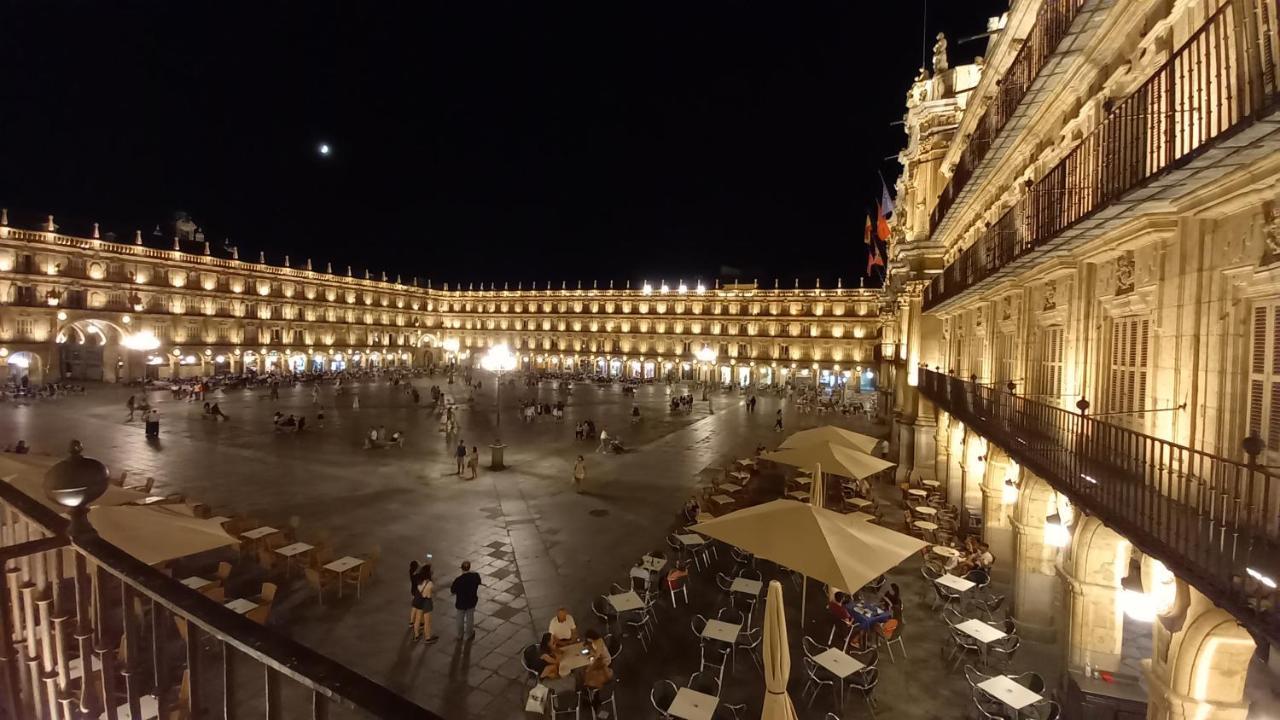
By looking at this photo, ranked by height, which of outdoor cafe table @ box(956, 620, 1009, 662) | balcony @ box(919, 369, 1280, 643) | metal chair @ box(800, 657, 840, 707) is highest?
balcony @ box(919, 369, 1280, 643)

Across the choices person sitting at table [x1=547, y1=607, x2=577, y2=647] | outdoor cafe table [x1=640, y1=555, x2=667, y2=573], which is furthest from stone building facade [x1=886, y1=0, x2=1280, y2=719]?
person sitting at table [x1=547, y1=607, x2=577, y2=647]

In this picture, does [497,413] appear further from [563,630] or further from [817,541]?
[817,541]

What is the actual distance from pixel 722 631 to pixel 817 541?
2043 mm

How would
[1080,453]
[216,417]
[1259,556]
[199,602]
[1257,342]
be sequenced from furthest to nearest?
[216,417] < [1080,453] < [1257,342] < [1259,556] < [199,602]

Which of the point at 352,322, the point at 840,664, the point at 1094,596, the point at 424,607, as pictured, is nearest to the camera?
the point at 1094,596

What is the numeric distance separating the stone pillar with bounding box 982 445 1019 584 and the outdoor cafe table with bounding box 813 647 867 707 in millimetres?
6039

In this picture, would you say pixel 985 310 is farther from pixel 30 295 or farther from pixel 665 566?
pixel 30 295

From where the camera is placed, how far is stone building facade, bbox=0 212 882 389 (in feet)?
157

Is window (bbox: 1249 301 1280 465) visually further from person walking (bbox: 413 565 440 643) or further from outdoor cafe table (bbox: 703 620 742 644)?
person walking (bbox: 413 565 440 643)

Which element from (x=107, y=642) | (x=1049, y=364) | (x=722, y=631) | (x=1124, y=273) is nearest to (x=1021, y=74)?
(x=1124, y=273)

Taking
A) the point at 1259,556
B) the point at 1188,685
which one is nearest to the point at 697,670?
the point at 1188,685

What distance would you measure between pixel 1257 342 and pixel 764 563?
30.4 ft

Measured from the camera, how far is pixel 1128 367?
711 cm

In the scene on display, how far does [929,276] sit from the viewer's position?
19281mm
